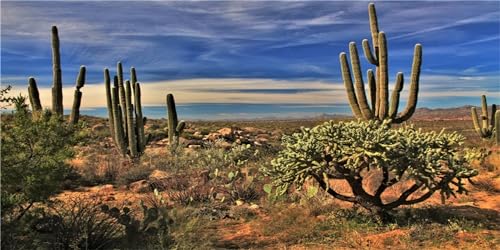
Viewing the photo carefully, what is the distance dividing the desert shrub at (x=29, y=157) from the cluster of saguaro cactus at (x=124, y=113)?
8899 mm

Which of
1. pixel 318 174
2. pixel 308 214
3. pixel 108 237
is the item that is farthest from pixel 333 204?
pixel 108 237

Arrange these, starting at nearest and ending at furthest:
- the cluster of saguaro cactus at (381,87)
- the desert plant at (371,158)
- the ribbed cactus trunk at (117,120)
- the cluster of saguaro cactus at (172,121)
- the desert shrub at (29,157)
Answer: the desert shrub at (29,157) < the desert plant at (371,158) < the cluster of saguaro cactus at (381,87) < the ribbed cactus trunk at (117,120) < the cluster of saguaro cactus at (172,121)

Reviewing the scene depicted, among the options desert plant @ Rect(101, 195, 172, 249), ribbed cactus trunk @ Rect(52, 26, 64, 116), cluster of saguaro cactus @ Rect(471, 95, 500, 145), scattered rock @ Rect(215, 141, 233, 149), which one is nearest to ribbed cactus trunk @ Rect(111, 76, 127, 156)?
ribbed cactus trunk @ Rect(52, 26, 64, 116)

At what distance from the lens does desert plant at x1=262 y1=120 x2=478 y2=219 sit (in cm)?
652

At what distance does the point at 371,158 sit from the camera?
6660 millimetres

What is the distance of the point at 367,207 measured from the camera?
727 centimetres

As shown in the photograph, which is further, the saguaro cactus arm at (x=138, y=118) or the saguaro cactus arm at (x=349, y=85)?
the saguaro cactus arm at (x=138, y=118)

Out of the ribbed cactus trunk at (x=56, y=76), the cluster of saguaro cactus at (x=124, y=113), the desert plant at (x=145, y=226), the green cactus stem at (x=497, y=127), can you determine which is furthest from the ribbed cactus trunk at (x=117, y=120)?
the green cactus stem at (x=497, y=127)

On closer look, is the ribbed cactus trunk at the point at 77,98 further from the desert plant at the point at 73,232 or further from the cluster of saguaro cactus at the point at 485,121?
the cluster of saguaro cactus at the point at 485,121

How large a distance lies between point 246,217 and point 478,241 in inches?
139

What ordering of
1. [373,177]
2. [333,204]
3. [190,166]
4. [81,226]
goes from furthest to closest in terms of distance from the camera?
[190,166]
[373,177]
[333,204]
[81,226]

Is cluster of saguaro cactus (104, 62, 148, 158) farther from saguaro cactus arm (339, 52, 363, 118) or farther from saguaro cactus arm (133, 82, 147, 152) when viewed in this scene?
saguaro cactus arm (339, 52, 363, 118)

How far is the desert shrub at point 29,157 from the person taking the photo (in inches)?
214

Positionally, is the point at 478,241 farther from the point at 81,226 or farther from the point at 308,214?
the point at 81,226
